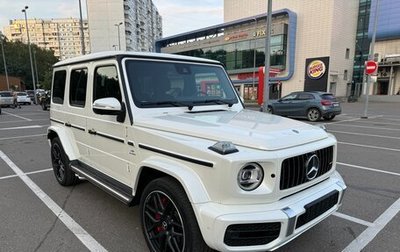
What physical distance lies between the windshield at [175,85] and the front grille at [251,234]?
1705 mm

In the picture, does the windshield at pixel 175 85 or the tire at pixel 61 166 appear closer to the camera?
the windshield at pixel 175 85

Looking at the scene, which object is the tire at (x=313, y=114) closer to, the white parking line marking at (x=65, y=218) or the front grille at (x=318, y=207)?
the front grille at (x=318, y=207)

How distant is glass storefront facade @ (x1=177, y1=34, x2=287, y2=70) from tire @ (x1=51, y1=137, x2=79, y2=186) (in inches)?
1443

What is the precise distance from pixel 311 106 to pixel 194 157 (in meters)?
13.8

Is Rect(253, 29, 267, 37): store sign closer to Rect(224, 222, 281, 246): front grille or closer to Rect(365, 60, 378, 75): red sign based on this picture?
Rect(365, 60, 378, 75): red sign

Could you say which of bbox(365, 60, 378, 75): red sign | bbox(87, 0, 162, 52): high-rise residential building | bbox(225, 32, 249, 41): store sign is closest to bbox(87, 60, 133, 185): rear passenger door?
bbox(365, 60, 378, 75): red sign

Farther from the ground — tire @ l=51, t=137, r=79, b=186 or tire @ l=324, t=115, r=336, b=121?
tire @ l=51, t=137, r=79, b=186

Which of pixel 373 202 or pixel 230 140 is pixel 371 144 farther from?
pixel 230 140

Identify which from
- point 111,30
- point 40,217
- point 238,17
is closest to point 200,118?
point 40,217

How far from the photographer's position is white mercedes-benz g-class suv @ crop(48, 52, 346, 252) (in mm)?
2223

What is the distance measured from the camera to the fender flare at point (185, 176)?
229cm

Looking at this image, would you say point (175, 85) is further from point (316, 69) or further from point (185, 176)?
point (316, 69)

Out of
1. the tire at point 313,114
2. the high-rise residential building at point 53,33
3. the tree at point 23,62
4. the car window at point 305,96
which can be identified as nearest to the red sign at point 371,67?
the car window at point 305,96

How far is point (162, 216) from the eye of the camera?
2781 millimetres
